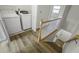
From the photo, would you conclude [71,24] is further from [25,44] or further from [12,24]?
[12,24]

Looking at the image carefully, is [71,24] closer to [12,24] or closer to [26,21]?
[26,21]

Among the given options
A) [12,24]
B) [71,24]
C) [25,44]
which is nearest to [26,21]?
[12,24]

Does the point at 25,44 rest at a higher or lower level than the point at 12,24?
lower

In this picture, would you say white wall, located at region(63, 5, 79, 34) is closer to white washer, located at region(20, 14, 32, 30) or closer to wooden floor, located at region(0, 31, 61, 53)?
wooden floor, located at region(0, 31, 61, 53)

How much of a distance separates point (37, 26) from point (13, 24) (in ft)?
1.29


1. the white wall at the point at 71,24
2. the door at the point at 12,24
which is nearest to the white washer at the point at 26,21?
the door at the point at 12,24

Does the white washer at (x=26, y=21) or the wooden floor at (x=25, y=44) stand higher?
the white washer at (x=26, y=21)

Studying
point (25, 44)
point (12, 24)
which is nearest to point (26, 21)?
point (12, 24)

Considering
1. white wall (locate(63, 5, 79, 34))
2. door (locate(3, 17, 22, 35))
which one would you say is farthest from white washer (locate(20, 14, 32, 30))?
white wall (locate(63, 5, 79, 34))

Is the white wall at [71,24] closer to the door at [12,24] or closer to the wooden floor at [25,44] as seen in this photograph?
the wooden floor at [25,44]

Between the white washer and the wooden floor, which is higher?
the white washer

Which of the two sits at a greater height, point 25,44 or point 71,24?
point 71,24

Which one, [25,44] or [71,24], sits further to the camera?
[71,24]
